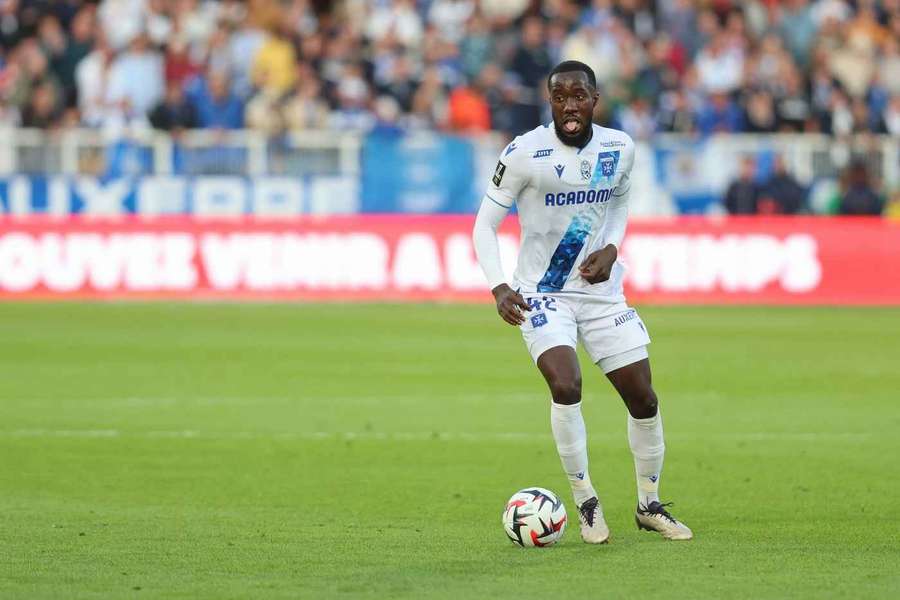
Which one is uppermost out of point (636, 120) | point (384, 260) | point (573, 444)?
point (636, 120)

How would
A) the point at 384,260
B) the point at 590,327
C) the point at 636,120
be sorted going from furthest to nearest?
the point at 636,120 < the point at 384,260 < the point at 590,327

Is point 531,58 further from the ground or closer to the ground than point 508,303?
further from the ground

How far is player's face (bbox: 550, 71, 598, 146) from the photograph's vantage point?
8258mm

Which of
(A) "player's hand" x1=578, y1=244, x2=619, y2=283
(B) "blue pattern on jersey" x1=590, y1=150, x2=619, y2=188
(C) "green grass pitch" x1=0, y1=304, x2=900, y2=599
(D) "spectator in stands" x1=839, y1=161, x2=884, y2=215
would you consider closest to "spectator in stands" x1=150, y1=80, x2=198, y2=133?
(C) "green grass pitch" x1=0, y1=304, x2=900, y2=599

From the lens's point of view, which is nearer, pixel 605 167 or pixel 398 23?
pixel 605 167

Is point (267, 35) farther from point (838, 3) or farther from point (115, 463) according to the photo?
point (115, 463)

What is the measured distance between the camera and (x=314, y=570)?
24.7 ft

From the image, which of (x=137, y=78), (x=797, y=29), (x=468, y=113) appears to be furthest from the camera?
(x=797, y=29)

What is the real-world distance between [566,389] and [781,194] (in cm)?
1801

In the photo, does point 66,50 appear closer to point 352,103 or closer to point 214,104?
point 214,104

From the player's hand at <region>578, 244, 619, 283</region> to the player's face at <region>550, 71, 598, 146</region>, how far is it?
1.74ft

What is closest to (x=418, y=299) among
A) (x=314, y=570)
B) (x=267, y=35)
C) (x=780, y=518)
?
(x=267, y=35)

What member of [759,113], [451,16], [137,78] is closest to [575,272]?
[137,78]

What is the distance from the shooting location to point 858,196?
25.5 meters
